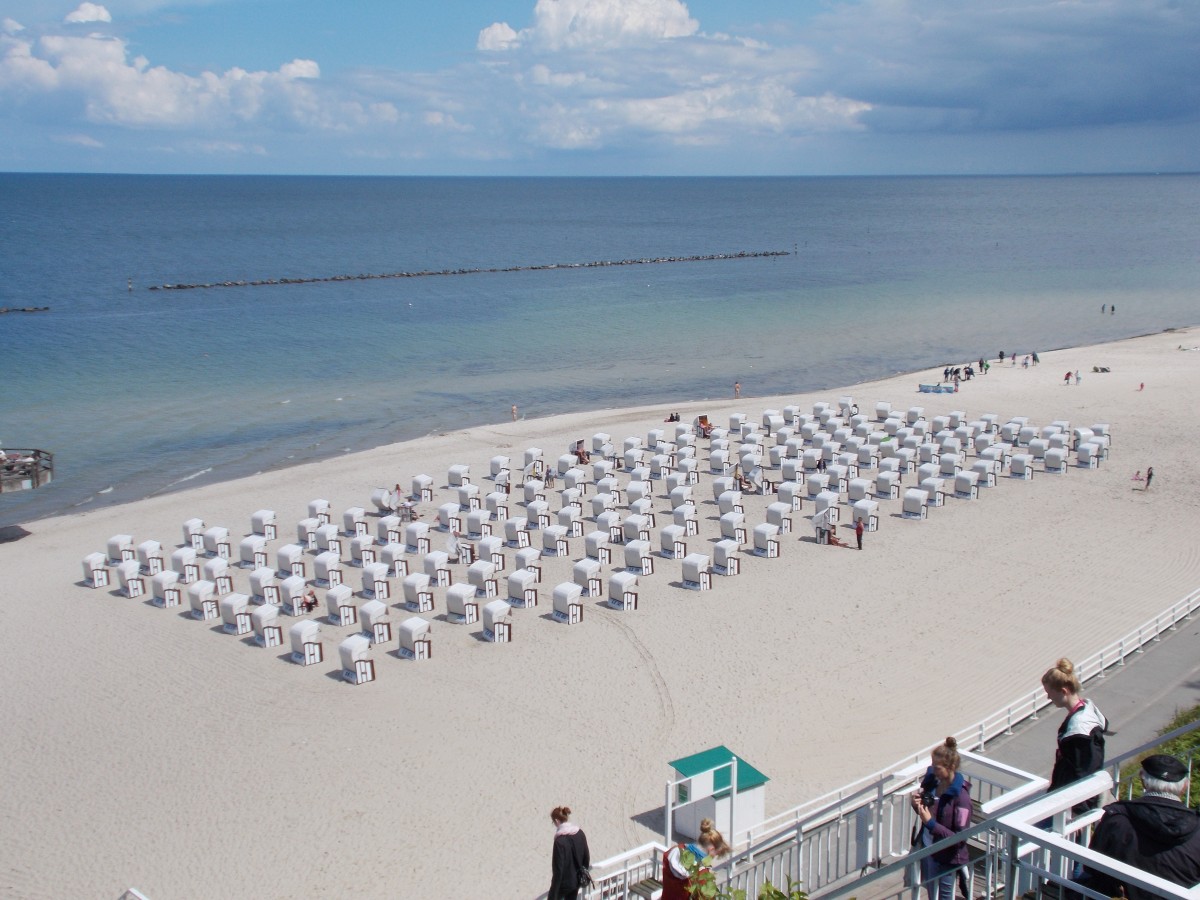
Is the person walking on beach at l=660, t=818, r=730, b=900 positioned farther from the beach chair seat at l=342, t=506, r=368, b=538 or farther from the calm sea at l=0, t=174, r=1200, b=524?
the calm sea at l=0, t=174, r=1200, b=524

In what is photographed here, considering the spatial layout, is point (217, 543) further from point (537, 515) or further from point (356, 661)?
point (356, 661)

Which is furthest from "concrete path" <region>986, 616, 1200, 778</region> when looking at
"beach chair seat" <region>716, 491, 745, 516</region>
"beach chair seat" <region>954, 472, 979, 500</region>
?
"beach chair seat" <region>716, 491, 745, 516</region>

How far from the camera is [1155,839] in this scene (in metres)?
4.27

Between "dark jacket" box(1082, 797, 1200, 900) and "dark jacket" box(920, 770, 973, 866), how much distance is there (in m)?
1.93

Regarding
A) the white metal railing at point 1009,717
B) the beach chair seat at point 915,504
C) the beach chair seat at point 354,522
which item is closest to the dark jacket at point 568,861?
the white metal railing at point 1009,717

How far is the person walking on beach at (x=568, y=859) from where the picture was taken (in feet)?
24.9

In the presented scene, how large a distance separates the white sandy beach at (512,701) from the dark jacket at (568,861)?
3.03 m

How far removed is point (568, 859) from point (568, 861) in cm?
1

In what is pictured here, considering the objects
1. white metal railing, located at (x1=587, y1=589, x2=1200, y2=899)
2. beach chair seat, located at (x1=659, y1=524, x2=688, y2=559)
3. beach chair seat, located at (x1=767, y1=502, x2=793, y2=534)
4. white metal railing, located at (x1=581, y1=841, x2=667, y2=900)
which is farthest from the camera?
beach chair seat, located at (x1=767, y1=502, x2=793, y2=534)

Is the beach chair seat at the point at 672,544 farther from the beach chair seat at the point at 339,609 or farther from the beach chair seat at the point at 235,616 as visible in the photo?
the beach chair seat at the point at 235,616

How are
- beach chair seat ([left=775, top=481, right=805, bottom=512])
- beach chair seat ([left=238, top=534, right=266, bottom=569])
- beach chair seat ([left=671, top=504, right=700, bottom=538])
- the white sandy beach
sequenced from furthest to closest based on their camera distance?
beach chair seat ([left=775, top=481, right=805, bottom=512])
beach chair seat ([left=671, top=504, right=700, bottom=538])
beach chair seat ([left=238, top=534, right=266, bottom=569])
the white sandy beach

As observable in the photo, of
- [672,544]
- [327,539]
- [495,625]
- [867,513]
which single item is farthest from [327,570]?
[867,513]

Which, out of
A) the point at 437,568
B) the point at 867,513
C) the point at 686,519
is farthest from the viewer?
the point at 686,519

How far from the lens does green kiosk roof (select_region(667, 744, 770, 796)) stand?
1076 centimetres
